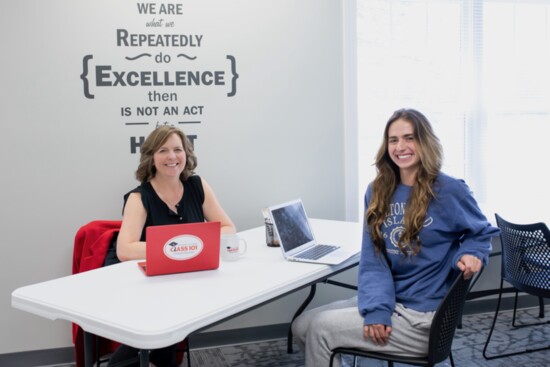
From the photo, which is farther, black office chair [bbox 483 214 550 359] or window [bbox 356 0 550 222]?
window [bbox 356 0 550 222]

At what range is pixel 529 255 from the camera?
2.82 meters

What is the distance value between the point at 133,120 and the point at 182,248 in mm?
1344

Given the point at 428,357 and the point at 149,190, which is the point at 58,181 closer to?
the point at 149,190

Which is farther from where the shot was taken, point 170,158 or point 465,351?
point 465,351

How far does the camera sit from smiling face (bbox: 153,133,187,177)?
2.69 metres

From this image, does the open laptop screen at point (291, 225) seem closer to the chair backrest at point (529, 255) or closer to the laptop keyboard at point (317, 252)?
the laptop keyboard at point (317, 252)

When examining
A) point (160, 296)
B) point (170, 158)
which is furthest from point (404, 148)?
point (170, 158)

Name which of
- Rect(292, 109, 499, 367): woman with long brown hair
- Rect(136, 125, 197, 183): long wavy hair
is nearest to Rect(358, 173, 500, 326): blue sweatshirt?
Rect(292, 109, 499, 367): woman with long brown hair

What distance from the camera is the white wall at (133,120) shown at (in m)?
3.00

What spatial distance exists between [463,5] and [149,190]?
2474 millimetres

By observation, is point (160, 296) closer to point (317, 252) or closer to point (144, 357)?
point (144, 357)

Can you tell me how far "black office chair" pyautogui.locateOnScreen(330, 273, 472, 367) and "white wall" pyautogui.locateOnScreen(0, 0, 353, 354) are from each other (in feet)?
5.28

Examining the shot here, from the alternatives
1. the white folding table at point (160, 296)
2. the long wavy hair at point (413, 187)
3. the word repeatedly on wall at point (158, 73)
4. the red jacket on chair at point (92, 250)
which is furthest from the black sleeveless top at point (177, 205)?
the long wavy hair at point (413, 187)

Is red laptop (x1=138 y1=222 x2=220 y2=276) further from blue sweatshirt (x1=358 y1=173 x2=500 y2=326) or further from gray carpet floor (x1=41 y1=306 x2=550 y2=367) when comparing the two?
gray carpet floor (x1=41 y1=306 x2=550 y2=367)
